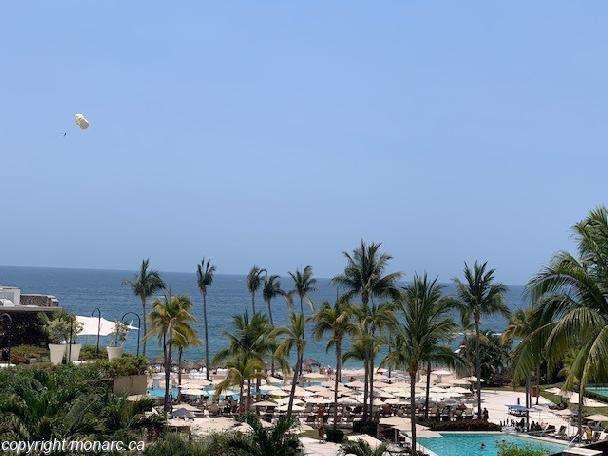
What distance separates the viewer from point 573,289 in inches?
608

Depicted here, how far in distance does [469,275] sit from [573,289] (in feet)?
95.4

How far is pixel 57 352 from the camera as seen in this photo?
1439 inches

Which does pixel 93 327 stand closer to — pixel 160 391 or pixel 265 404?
pixel 160 391

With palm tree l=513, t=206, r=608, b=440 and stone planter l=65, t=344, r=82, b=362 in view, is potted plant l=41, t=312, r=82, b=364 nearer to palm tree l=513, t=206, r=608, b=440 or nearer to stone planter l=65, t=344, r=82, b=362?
stone planter l=65, t=344, r=82, b=362

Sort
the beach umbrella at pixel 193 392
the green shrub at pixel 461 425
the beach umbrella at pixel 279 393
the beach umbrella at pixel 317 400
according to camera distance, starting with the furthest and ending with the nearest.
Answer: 1. the beach umbrella at pixel 193 392
2. the beach umbrella at pixel 279 393
3. the beach umbrella at pixel 317 400
4. the green shrub at pixel 461 425

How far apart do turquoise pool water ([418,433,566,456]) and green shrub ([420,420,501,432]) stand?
740mm

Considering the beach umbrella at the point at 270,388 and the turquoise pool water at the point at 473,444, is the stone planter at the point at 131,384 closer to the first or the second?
the beach umbrella at the point at 270,388

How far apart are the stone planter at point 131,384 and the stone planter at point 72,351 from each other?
13.8 ft

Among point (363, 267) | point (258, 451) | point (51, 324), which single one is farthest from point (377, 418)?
point (258, 451)

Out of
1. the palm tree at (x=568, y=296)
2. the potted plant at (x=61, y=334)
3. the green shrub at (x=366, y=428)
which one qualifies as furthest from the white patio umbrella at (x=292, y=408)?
the palm tree at (x=568, y=296)

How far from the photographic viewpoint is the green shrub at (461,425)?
3853cm

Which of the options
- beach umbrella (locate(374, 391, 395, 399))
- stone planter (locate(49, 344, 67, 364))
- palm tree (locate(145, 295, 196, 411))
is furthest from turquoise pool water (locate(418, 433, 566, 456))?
stone planter (locate(49, 344, 67, 364))

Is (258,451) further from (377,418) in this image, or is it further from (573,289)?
(377,418)

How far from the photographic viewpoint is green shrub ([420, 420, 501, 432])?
38531 millimetres
